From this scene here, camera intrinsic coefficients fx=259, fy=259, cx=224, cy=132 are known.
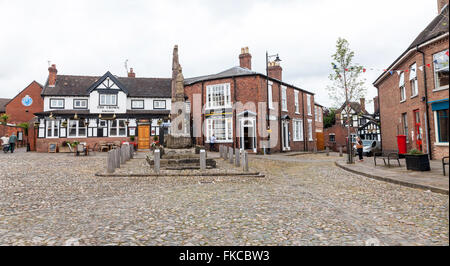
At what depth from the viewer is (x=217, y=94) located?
23.7 metres

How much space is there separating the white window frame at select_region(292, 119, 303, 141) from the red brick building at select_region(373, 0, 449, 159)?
8.67 metres

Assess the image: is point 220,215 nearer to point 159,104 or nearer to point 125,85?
point 159,104

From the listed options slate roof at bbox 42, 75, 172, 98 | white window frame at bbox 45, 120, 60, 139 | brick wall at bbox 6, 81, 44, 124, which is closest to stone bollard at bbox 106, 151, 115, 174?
slate roof at bbox 42, 75, 172, 98

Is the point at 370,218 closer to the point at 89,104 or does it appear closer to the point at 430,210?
the point at 430,210

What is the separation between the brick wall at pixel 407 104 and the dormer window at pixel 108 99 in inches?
985

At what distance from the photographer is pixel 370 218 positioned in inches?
175

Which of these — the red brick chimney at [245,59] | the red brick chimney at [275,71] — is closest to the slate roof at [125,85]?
the red brick chimney at [245,59]

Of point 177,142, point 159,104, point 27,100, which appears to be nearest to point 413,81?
point 177,142

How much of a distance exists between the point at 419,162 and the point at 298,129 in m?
18.7

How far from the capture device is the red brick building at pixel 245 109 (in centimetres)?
2194

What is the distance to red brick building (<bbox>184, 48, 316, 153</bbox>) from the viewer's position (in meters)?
21.9
